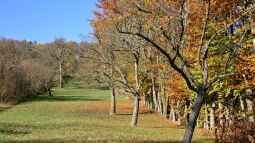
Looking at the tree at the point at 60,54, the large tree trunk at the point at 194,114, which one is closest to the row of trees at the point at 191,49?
the large tree trunk at the point at 194,114

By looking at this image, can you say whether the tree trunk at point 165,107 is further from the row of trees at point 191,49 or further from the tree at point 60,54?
the tree at point 60,54

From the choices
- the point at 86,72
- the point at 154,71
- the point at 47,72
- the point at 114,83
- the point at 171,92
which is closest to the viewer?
the point at 171,92

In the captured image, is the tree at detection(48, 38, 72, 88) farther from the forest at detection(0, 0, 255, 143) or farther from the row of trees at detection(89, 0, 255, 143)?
the row of trees at detection(89, 0, 255, 143)

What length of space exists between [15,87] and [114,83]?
102 feet

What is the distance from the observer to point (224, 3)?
67.3 ft

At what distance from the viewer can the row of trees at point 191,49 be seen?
15.9 m

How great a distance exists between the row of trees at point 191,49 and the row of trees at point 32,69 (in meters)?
22.9

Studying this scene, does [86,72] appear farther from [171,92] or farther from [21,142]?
[21,142]

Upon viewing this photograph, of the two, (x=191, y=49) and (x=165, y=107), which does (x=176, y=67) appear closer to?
(x=191, y=49)

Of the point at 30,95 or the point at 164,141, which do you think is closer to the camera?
the point at 164,141

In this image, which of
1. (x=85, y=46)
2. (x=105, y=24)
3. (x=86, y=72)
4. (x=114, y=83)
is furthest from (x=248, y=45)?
(x=86, y=72)

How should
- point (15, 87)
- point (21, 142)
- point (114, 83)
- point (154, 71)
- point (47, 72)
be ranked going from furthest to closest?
point (47, 72) → point (15, 87) → point (154, 71) → point (114, 83) → point (21, 142)

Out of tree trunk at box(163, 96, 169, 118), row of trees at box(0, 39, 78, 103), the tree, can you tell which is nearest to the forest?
tree trunk at box(163, 96, 169, 118)

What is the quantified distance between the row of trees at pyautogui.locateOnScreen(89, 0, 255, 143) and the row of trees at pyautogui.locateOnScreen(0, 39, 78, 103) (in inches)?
900
